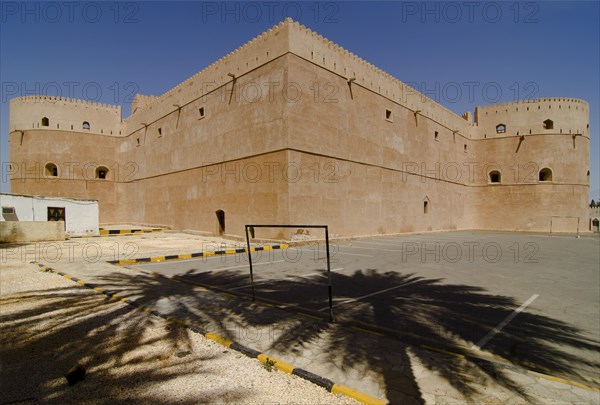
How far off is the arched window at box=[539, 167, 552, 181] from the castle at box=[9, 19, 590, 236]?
0.32ft

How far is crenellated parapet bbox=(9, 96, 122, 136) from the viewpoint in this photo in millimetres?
28547

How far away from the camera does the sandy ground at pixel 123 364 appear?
10.2 ft

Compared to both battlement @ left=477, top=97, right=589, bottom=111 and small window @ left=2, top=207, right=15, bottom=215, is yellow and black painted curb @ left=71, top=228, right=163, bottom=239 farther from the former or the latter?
battlement @ left=477, top=97, right=589, bottom=111

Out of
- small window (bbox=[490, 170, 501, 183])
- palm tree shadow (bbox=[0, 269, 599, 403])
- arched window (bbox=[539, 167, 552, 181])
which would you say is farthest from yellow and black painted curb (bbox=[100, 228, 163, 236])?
arched window (bbox=[539, 167, 552, 181])

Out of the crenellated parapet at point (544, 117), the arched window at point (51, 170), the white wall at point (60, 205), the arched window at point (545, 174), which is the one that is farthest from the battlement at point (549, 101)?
the arched window at point (51, 170)

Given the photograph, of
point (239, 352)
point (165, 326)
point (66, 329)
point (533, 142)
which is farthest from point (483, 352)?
point (533, 142)

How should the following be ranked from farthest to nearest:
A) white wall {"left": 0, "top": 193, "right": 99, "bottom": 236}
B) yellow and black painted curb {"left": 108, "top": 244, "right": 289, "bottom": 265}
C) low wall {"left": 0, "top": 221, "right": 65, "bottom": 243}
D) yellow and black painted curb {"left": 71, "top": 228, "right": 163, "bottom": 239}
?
yellow and black painted curb {"left": 71, "top": 228, "right": 163, "bottom": 239} < white wall {"left": 0, "top": 193, "right": 99, "bottom": 236} < low wall {"left": 0, "top": 221, "right": 65, "bottom": 243} < yellow and black painted curb {"left": 108, "top": 244, "right": 289, "bottom": 265}

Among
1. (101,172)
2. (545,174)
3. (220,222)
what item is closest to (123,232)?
(220,222)

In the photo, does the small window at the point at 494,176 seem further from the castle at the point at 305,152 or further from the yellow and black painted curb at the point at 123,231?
the yellow and black painted curb at the point at 123,231

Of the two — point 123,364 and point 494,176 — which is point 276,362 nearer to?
point 123,364

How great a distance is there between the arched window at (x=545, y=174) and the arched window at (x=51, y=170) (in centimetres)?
4469

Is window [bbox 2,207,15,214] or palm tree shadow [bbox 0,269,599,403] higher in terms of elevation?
window [bbox 2,207,15,214]

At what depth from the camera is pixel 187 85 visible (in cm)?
2289

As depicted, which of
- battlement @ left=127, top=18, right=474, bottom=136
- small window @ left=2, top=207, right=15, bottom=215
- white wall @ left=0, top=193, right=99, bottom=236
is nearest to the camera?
battlement @ left=127, top=18, right=474, bottom=136
